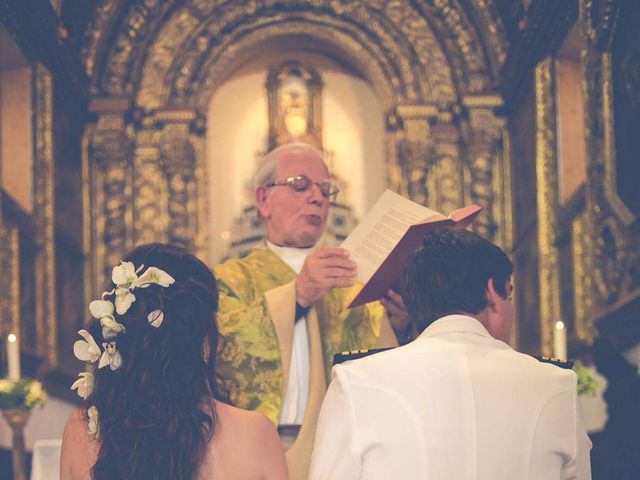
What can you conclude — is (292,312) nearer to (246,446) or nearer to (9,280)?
(246,446)

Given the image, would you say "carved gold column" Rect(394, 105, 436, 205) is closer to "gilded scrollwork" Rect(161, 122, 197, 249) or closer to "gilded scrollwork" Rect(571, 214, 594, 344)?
"gilded scrollwork" Rect(161, 122, 197, 249)

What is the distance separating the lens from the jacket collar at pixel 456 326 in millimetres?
2869

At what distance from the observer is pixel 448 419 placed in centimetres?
279

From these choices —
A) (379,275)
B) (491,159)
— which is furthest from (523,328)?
(379,275)

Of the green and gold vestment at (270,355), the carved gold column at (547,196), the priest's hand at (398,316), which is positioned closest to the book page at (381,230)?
the priest's hand at (398,316)

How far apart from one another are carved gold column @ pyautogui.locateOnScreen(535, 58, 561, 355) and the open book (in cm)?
497

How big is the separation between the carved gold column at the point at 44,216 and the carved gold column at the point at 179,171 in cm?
167

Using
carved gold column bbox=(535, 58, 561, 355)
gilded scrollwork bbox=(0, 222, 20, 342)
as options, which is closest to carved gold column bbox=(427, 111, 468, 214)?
carved gold column bbox=(535, 58, 561, 355)

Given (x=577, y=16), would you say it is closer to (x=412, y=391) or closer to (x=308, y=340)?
(x=308, y=340)

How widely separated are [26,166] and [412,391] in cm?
661

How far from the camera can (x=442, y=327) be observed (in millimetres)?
2883

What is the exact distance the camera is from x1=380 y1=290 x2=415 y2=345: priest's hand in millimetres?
4457

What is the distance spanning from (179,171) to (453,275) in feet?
26.8

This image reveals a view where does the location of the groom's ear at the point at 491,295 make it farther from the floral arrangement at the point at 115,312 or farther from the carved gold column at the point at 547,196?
the carved gold column at the point at 547,196
